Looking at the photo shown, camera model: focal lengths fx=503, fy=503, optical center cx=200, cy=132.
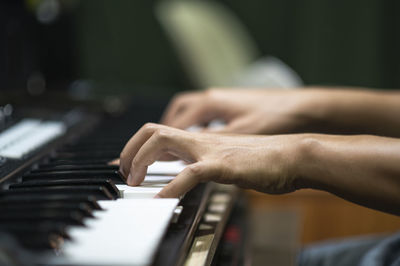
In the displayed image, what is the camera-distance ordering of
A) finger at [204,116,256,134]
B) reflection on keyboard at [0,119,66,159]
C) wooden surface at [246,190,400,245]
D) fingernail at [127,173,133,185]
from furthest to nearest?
wooden surface at [246,190,400,245] → finger at [204,116,256,134] → reflection on keyboard at [0,119,66,159] → fingernail at [127,173,133,185]

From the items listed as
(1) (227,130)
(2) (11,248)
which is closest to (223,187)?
(1) (227,130)

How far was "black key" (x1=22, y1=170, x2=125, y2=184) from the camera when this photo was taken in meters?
0.67

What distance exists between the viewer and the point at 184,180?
0.61m

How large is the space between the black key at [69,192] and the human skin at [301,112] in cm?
41

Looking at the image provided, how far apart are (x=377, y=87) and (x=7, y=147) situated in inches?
117

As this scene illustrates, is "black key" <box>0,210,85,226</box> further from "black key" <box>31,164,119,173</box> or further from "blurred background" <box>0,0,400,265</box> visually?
"blurred background" <box>0,0,400,265</box>

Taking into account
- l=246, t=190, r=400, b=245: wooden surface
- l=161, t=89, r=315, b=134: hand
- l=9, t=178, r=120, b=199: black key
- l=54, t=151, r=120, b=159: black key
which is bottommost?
l=246, t=190, r=400, b=245: wooden surface

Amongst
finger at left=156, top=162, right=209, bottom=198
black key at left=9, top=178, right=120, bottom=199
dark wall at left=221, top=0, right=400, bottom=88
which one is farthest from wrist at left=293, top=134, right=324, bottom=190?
dark wall at left=221, top=0, right=400, bottom=88

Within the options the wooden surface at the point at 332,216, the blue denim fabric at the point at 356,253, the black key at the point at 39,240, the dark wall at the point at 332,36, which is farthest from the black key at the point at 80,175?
the dark wall at the point at 332,36

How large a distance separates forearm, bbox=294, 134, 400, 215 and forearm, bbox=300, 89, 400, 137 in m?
0.35

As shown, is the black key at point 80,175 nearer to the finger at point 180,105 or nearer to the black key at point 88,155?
the black key at point 88,155

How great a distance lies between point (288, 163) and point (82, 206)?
263 mm

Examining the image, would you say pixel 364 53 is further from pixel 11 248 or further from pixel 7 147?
pixel 11 248

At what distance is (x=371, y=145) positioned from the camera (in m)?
0.64
